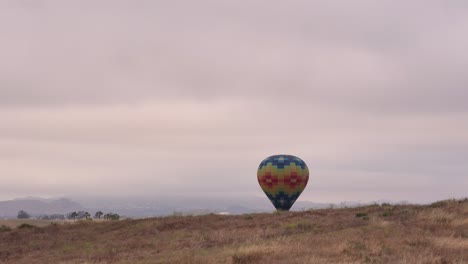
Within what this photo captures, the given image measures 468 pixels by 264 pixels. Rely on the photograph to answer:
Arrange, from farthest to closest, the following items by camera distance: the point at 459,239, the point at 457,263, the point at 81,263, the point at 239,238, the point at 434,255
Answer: the point at 239,238, the point at 459,239, the point at 81,263, the point at 434,255, the point at 457,263

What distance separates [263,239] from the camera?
A: 97.1 feet

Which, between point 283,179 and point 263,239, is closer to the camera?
point 263,239

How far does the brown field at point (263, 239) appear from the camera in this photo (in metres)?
23.5

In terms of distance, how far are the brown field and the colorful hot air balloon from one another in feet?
64.8

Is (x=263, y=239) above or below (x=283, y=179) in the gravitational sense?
below

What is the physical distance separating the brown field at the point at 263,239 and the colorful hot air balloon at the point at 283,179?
1974cm

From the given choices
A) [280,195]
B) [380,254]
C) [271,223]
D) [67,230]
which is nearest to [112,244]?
[271,223]

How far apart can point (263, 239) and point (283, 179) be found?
3714 centimetres

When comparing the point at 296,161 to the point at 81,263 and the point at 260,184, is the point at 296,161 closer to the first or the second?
the point at 260,184

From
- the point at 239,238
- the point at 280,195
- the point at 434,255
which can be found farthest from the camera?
the point at 280,195

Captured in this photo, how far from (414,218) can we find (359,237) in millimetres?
9807

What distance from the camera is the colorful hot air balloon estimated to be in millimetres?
66625

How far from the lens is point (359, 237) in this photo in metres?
28.5

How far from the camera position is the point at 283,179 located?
66.5 meters
